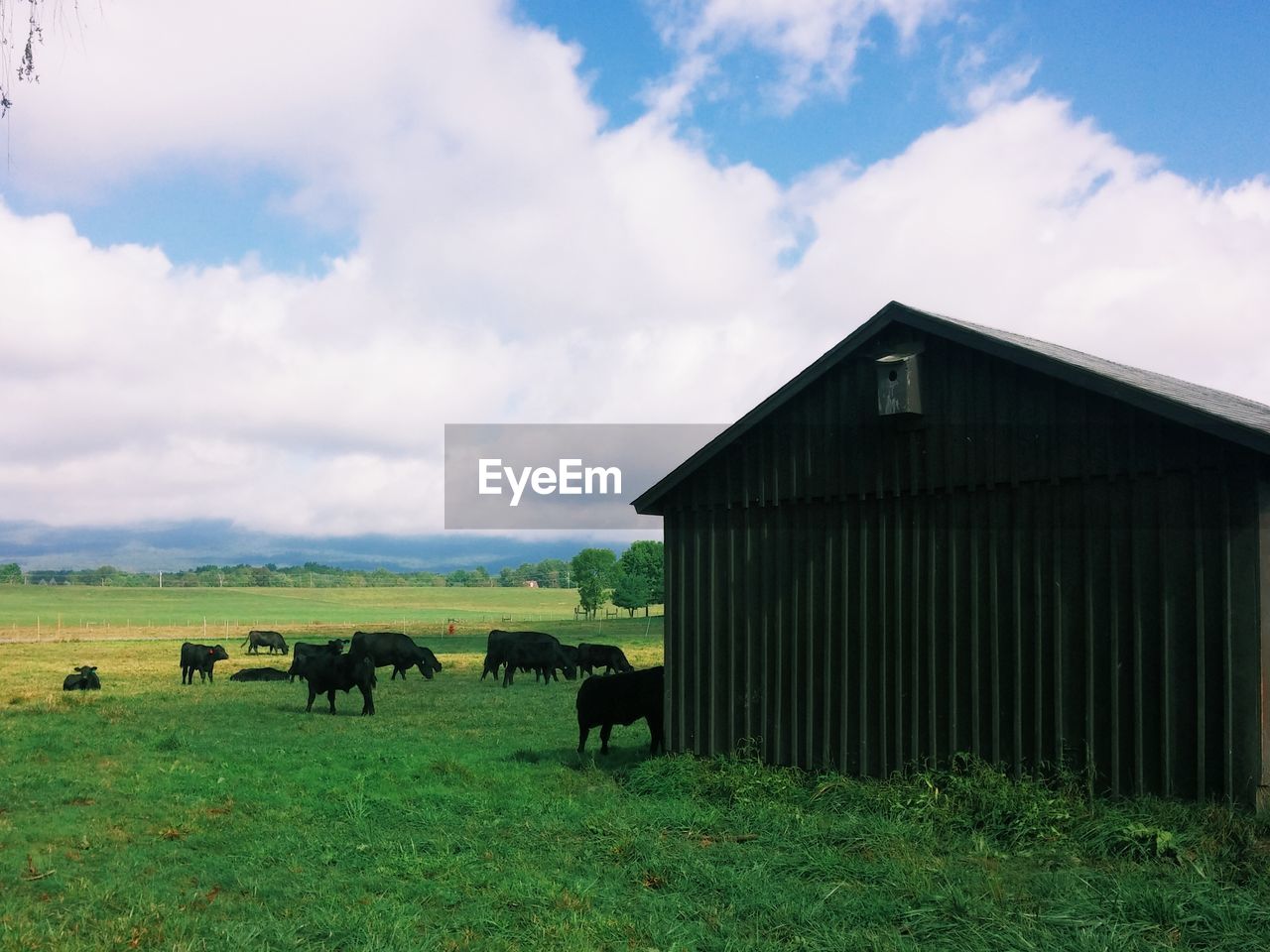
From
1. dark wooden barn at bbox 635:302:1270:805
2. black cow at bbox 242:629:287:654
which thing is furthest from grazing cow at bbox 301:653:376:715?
black cow at bbox 242:629:287:654

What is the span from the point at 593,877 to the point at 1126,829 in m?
4.75

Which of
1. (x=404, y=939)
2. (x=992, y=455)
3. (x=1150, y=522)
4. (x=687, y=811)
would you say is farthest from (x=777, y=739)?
(x=404, y=939)

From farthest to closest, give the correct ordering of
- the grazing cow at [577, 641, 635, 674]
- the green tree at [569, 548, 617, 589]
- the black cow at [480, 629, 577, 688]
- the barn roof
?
the green tree at [569, 548, 617, 589], the grazing cow at [577, 641, 635, 674], the black cow at [480, 629, 577, 688], the barn roof

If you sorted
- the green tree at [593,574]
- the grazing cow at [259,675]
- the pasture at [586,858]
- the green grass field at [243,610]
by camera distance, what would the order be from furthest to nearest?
the green tree at [593,574] → the green grass field at [243,610] → the grazing cow at [259,675] → the pasture at [586,858]

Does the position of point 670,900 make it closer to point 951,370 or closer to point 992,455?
point 992,455

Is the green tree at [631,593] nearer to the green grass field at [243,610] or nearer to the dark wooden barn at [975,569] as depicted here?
the green grass field at [243,610]

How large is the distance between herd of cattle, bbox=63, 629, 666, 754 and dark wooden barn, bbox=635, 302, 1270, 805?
51.1 inches

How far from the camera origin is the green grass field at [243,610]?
3024 inches

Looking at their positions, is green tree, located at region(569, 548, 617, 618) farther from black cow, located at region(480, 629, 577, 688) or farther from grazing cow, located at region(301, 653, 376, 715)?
grazing cow, located at region(301, 653, 376, 715)

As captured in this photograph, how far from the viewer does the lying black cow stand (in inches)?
877

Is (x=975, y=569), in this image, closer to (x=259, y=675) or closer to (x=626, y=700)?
(x=626, y=700)

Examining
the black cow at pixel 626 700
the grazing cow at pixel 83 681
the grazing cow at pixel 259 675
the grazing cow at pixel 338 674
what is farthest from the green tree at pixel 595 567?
the black cow at pixel 626 700

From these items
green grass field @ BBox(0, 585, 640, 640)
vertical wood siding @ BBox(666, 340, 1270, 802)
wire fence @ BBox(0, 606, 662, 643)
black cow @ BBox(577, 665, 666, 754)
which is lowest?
green grass field @ BBox(0, 585, 640, 640)

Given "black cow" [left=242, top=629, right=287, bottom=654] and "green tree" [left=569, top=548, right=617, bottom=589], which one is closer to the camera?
"black cow" [left=242, top=629, right=287, bottom=654]
